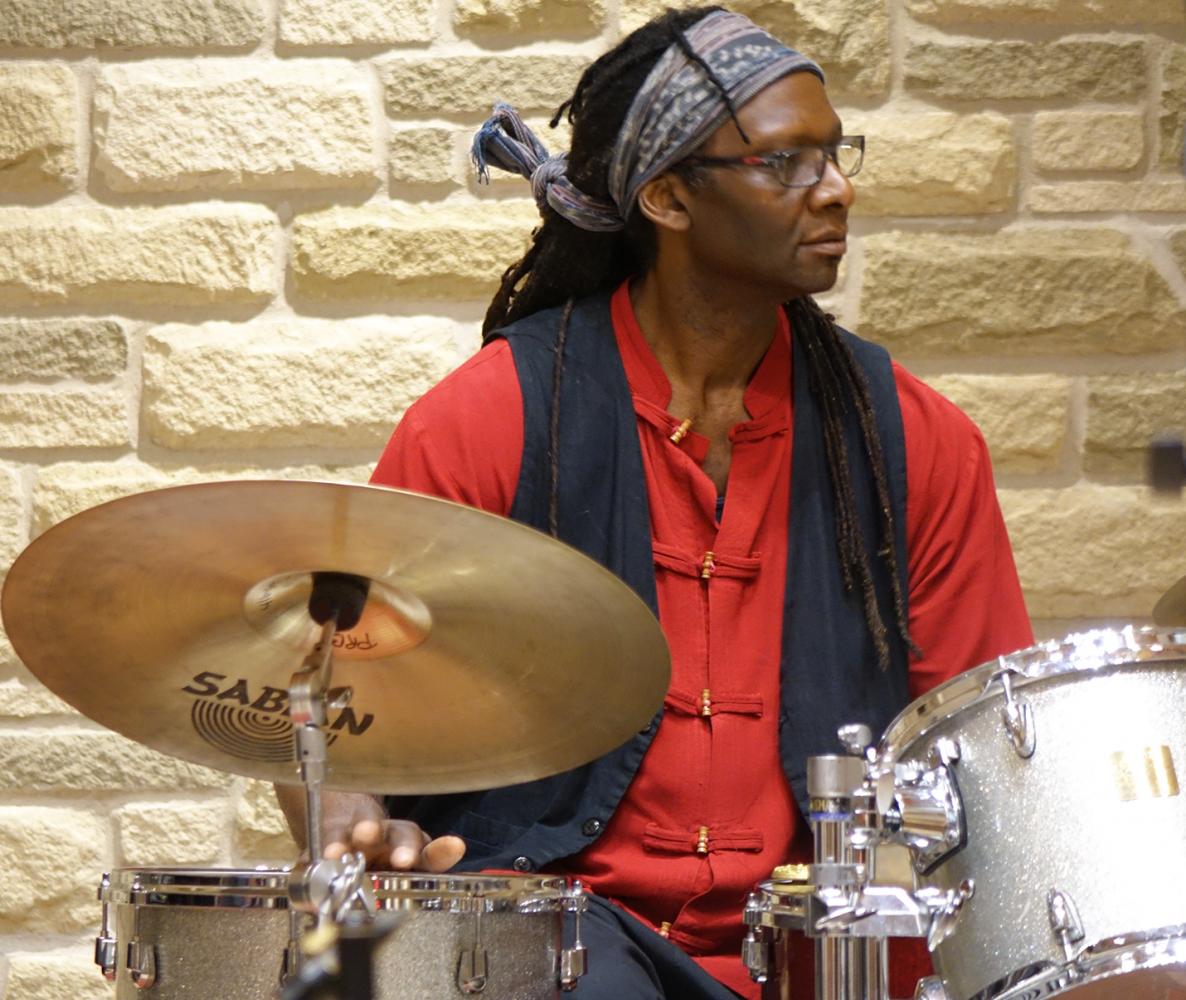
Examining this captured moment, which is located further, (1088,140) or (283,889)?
(1088,140)

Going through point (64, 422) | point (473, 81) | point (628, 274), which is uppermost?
point (473, 81)

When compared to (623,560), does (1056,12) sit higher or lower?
higher

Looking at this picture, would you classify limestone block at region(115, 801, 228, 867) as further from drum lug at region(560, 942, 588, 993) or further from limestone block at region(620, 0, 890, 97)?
limestone block at region(620, 0, 890, 97)

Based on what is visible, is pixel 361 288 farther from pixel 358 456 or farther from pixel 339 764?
pixel 339 764

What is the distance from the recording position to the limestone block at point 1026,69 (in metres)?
2.69

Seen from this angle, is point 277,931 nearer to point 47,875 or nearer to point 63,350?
point 47,875

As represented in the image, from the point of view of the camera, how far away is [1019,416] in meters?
2.69

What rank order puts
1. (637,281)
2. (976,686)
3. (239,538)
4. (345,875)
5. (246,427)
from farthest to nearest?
(246,427) → (637,281) → (976,686) → (239,538) → (345,875)

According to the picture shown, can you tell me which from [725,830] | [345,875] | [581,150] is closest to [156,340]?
[581,150]

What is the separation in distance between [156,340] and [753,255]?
3.11ft

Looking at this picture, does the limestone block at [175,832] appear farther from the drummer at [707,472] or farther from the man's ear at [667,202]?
the man's ear at [667,202]

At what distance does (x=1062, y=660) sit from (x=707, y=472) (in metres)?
0.70

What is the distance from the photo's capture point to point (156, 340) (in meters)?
2.71

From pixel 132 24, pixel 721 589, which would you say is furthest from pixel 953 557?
pixel 132 24
